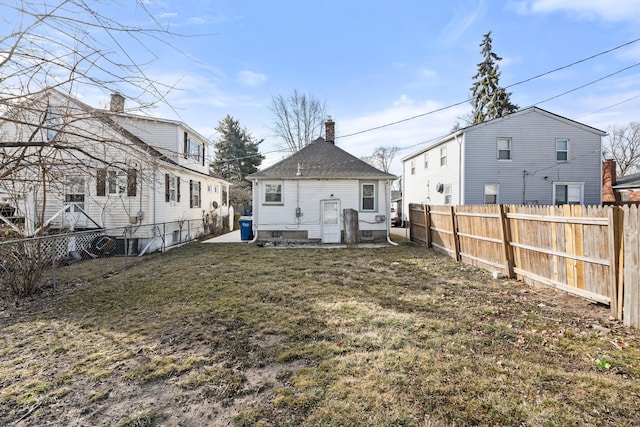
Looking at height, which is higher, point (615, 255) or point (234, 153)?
point (234, 153)

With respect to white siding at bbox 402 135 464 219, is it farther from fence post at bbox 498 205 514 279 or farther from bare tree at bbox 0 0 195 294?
bare tree at bbox 0 0 195 294

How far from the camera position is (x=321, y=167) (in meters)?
14.0

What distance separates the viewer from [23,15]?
202cm

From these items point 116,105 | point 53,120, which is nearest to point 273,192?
point 116,105

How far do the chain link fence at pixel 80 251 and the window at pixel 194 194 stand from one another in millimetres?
902

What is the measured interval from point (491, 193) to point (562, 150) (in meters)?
4.34

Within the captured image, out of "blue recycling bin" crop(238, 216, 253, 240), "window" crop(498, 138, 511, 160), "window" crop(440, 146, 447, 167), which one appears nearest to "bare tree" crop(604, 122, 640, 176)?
"window" crop(498, 138, 511, 160)

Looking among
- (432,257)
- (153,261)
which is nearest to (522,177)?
(432,257)

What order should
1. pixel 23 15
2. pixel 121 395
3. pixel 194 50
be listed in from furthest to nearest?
pixel 121 395, pixel 194 50, pixel 23 15

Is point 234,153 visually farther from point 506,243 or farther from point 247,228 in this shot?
point 506,243

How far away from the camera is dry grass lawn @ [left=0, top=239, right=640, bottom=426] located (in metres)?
2.41

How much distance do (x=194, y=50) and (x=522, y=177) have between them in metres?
17.5

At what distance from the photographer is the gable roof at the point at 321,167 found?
13094 millimetres

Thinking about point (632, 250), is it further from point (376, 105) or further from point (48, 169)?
point (376, 105)
